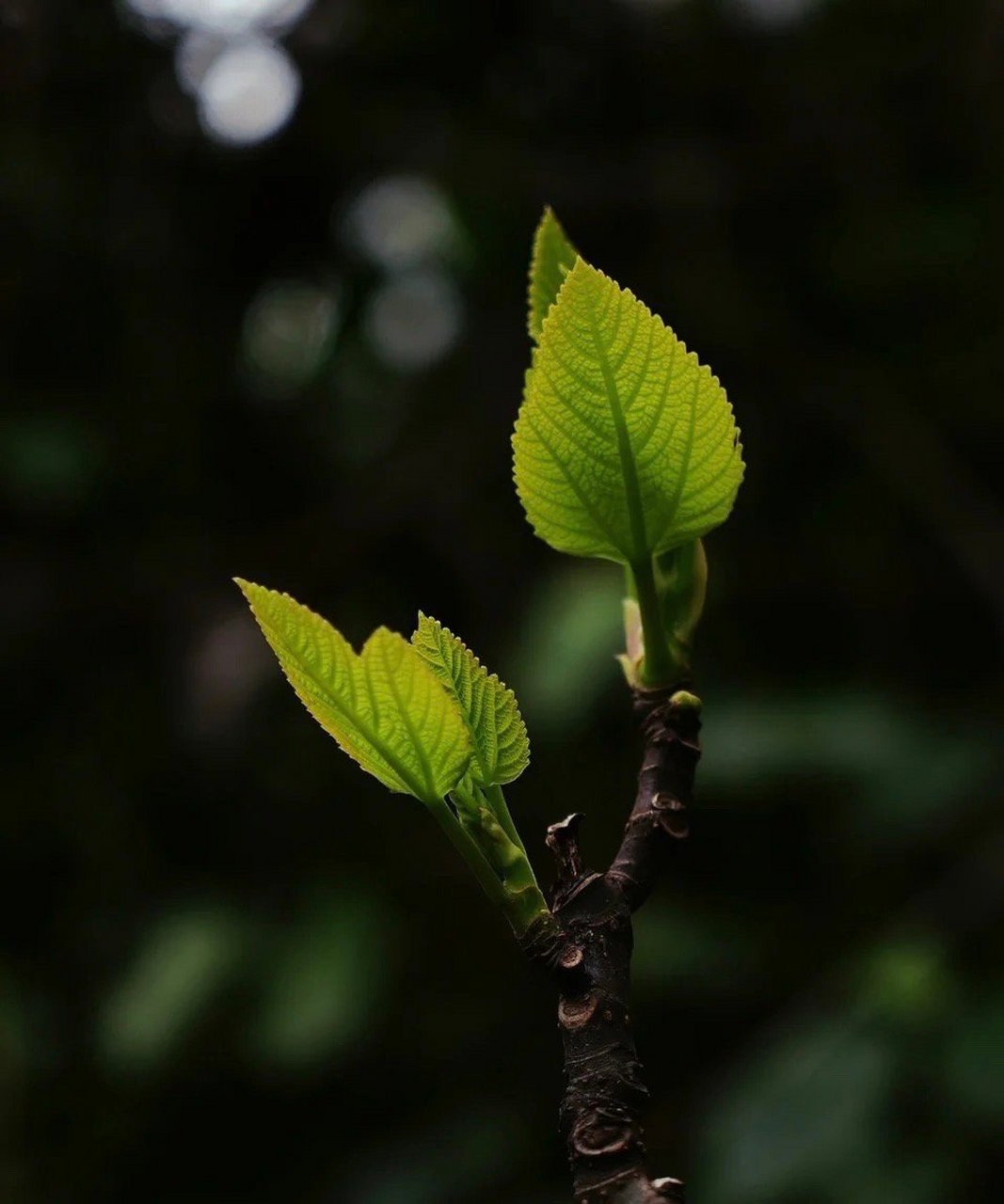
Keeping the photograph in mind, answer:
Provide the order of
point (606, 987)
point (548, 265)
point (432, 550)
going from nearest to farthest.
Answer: point (606, 987) < point (548, 265) < point (432, 550)

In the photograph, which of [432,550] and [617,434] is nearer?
[617,434]

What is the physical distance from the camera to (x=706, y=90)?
7.79ft

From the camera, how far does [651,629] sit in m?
0.47

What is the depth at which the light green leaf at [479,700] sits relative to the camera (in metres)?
0.41

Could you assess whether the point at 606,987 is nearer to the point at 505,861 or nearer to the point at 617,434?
the point at 505,861

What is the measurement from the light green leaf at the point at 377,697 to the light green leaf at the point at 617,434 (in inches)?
3.5

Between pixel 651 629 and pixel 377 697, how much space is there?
107 mm

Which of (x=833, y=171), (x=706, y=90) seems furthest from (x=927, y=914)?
(x=706, y=90)

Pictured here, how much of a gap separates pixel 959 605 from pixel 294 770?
1.03 metres

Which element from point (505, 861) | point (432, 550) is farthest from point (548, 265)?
point (432, 550)

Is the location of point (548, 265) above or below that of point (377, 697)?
above

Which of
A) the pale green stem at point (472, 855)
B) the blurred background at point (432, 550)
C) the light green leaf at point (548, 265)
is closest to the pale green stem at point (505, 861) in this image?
the pale green stem at point (472, 855)

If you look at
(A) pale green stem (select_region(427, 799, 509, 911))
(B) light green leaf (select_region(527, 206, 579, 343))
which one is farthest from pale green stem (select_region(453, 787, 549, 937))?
(B) light green leaf (select_region(527, 206, 579, 343))

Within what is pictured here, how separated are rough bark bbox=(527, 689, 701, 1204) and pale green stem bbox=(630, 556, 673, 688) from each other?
4cm
